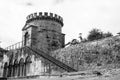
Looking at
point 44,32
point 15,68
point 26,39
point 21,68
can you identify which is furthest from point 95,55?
point 26,39

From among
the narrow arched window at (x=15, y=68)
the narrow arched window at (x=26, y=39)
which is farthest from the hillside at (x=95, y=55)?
the narrow arched window at (x=26, y=39)

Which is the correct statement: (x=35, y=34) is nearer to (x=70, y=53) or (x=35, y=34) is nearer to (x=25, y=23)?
(x=25, y=23)

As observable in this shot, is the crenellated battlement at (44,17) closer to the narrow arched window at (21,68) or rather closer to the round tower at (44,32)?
the round tower at (44,32)

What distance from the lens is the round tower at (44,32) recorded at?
27.1 metres

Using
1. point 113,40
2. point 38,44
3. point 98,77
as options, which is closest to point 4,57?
point 38,44

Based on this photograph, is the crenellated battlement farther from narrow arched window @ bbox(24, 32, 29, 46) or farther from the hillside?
the hillside

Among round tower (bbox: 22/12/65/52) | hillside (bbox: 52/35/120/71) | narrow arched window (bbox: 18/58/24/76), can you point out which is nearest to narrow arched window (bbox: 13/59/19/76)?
narrow arched window (bbox: 18/58/24/76)

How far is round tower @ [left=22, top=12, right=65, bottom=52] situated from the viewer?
27.1 meters

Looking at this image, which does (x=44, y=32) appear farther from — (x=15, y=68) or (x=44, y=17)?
(x=15, y=68)

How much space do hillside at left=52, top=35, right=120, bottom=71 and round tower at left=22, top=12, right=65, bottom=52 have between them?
5473 millimetres

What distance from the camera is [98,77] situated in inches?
317

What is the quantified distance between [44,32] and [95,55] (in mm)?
10628

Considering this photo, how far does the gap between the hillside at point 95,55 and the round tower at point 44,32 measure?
215 inches

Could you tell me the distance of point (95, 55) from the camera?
62.6 ft
